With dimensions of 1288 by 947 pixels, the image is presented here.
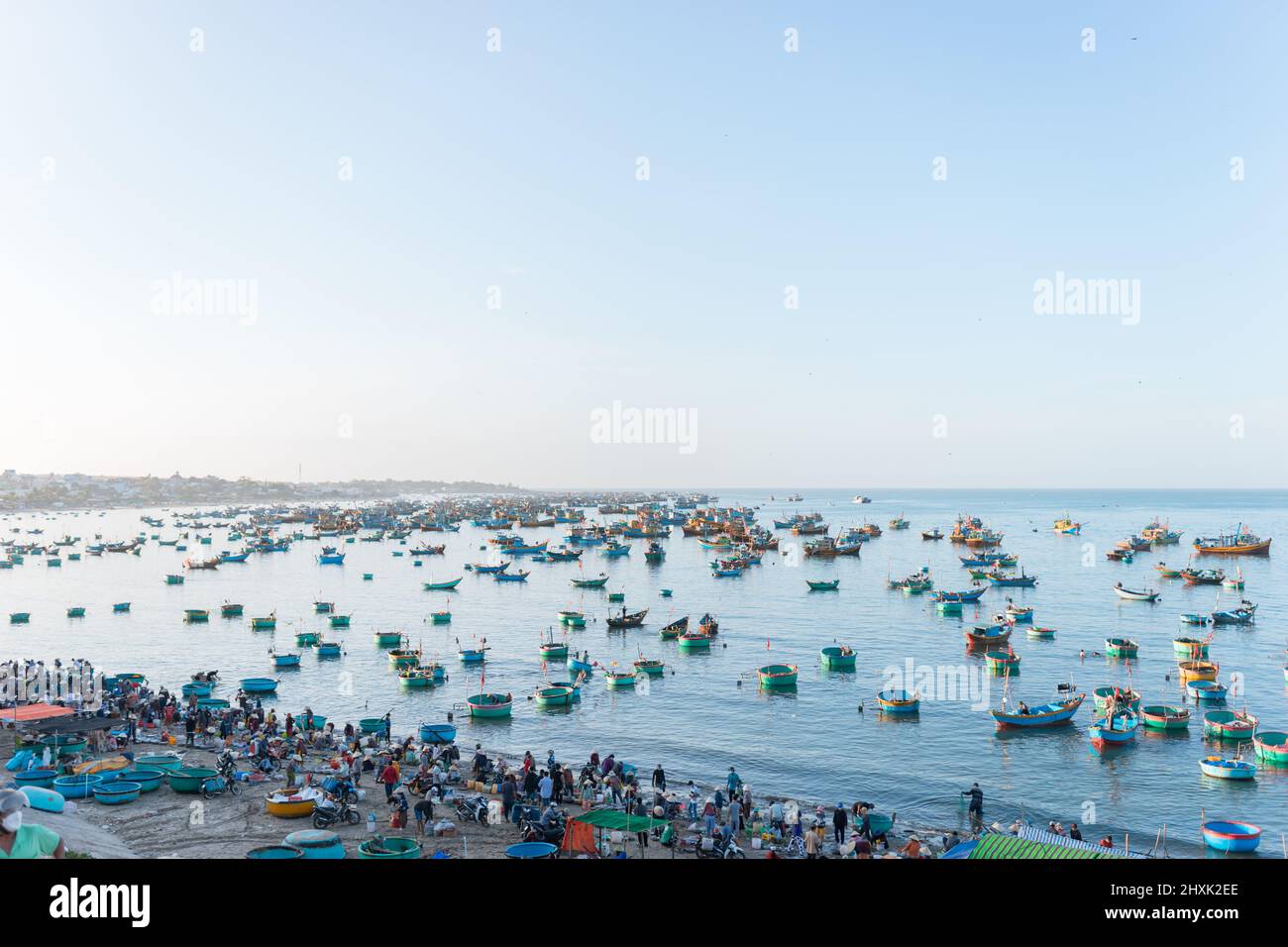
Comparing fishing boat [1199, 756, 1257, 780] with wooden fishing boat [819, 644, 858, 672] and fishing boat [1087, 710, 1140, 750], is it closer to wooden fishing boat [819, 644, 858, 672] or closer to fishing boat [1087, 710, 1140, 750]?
fishing boat [1087, 710, 1140, 750]

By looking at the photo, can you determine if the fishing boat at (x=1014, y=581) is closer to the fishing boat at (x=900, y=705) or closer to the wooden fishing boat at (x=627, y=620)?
the wooden fishing boat at (x=627, y=620)

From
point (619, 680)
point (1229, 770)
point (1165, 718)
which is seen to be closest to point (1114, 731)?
point (1165, 718)

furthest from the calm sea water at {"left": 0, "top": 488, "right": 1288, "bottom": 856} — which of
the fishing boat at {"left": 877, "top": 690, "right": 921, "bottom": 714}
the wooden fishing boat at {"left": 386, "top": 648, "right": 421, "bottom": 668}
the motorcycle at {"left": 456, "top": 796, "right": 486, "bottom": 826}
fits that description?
the motorcycle at {"left": 456, "top": 796, "right": 486, "bottom": 826}

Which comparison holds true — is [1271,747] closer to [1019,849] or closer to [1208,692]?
[1208,692]

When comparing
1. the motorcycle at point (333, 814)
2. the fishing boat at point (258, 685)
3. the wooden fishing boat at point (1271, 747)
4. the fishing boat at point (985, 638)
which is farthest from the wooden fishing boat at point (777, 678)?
the motorcycle at point (333, 814)
